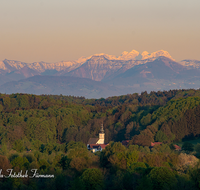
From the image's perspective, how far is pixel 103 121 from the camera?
109 meters

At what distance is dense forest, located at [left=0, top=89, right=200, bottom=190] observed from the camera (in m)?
36.4

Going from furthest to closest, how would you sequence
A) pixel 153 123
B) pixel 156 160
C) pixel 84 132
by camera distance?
1. pixel 84 132
2. pixel 153 123
3. pixel 156 160

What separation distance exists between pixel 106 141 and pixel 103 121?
48.1 ft

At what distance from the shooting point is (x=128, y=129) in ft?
316

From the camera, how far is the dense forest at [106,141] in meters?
36.4

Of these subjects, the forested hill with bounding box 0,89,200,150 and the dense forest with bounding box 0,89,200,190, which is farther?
the forested hill with bounding box 0,89,200,150

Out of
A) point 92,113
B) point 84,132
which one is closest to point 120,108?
point 92,113

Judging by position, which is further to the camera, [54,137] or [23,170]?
[54,137]

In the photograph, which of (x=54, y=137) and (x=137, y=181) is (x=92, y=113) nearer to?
(x=54, y=137)

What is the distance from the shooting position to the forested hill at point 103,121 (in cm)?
8700

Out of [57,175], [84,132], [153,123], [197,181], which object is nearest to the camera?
[197,181]

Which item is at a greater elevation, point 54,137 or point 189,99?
point 189,99

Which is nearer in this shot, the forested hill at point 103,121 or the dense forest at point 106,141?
the dense forest at point 106,141

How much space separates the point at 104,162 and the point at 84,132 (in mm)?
53660
